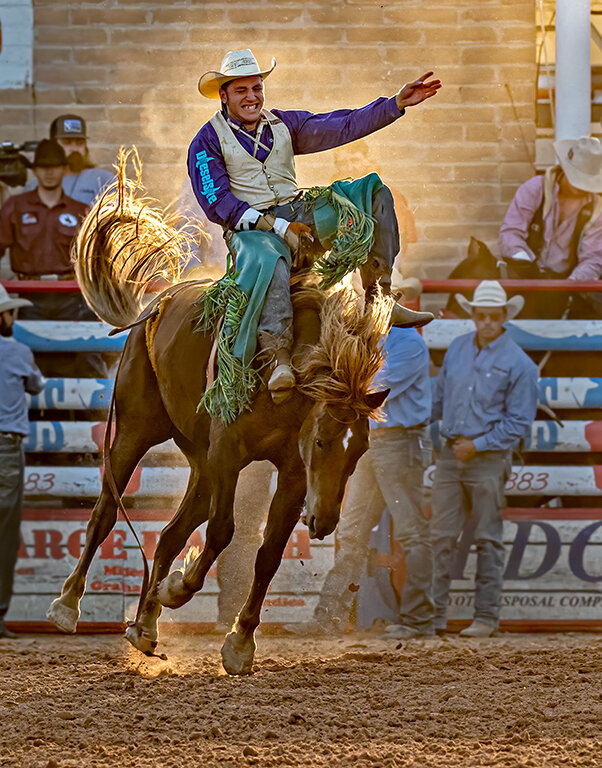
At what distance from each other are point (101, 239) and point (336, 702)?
2582 millimetres

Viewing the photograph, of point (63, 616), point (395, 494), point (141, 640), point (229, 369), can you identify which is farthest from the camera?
point (395, 494)

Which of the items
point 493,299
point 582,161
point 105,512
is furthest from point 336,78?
point 105,512

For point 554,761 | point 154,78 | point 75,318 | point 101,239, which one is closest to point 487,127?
point 154,78

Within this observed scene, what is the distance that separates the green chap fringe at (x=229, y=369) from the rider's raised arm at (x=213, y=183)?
0.83 ft

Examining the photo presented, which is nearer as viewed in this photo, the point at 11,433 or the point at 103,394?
the point at 11,433

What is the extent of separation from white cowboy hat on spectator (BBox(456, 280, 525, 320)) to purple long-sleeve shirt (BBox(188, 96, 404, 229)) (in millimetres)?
3054

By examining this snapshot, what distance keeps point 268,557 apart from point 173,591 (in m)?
0.43

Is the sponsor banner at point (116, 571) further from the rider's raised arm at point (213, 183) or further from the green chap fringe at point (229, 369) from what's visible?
the rider's raised arm at point (213, 183)

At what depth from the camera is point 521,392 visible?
8750mm

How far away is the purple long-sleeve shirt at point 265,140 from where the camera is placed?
5.75 metres

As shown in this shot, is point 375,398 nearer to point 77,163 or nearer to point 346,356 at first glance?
point 346,356

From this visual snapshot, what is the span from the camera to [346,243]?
5629 millimetres

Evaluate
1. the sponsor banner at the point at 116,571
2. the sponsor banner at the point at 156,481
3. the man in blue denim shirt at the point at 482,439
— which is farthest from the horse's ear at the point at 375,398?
the sponsor banner at the point at 156,481

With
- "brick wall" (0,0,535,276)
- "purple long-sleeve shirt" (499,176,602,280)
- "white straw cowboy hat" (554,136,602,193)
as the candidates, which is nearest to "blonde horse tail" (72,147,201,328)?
"brick wall" (0,0,535,276)
